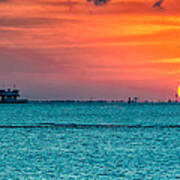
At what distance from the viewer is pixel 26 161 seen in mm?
56656

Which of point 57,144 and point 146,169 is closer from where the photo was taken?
point 146,169

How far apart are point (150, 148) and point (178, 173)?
22907mm

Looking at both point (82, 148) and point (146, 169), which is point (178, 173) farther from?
point (82, 148)

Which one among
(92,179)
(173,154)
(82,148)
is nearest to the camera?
(92,179)

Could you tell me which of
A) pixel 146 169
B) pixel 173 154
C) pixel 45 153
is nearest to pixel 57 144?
pixel 45 153

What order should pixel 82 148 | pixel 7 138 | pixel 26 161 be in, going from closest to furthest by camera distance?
1. pixel 26 161
2. pixel 82 148
3. pixel 7 138

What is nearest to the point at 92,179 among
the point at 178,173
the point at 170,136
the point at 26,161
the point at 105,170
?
the point at 105,170

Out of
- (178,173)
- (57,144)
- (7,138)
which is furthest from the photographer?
(7,138)

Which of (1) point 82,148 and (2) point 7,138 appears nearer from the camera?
(1) point 82,148

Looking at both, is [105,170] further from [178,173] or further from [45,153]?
[45,153]

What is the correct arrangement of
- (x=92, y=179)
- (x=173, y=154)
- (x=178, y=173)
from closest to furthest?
(x=92, y=179) → (x=178, y=173) → (x=173, y=154)

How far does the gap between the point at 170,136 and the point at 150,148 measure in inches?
916

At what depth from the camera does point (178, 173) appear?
48.6m

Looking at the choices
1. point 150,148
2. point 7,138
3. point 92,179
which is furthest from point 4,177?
point 7,138
